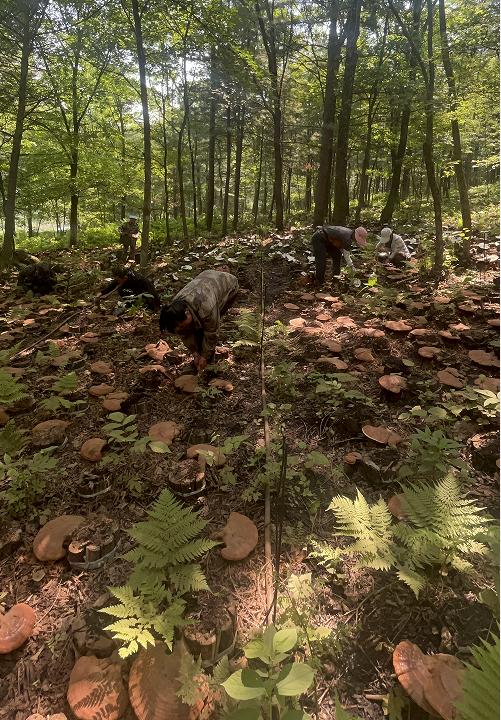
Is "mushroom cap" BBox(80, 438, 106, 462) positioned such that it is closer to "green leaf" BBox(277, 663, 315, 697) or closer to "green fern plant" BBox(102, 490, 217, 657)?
"green fern plant" BBox(102, 490, 217, 657)

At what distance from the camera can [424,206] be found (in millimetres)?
18516

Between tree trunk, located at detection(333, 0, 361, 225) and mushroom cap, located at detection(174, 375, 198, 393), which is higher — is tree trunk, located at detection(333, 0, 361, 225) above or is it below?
above

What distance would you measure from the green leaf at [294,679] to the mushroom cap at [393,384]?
10.9ft

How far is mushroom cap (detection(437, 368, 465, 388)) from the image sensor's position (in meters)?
4.71

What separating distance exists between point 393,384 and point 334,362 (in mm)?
933

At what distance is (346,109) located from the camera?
39.9 feet

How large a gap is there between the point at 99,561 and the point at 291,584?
4.68ft

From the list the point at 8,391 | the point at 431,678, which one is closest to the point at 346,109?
the point at 8,391

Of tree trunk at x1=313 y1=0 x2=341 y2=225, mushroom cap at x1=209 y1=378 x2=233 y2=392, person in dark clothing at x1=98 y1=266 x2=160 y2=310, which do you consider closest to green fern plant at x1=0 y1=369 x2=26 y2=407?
mushroom cap at x1=209 y1=378 x2=233 y2=392

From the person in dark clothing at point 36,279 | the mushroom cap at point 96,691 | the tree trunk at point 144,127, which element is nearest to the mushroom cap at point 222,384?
the mushroom cap at point 96,691

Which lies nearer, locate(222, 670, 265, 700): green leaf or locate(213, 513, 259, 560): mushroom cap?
locate(222, 670, 265, 700): green leaf

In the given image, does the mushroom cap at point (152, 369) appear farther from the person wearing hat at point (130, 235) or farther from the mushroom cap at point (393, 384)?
the person wearing hat at point (130, 235)

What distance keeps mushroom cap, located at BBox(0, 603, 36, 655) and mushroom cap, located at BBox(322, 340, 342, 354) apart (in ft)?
14.6

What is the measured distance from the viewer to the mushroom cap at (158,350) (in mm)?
5734
